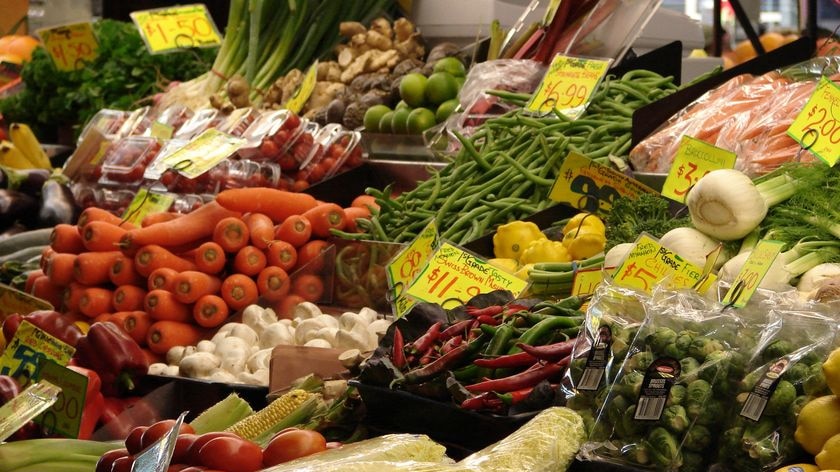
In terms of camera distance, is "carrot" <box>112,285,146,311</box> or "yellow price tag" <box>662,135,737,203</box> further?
"carrot" <box>112,285,146,311</box>

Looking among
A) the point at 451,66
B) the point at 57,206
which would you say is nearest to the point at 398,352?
the point at 451,66

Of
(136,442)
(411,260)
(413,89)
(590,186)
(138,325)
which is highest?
(136,442)

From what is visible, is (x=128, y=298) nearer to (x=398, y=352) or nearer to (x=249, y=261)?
(x=249, y=261)

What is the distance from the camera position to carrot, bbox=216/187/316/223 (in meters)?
3.83

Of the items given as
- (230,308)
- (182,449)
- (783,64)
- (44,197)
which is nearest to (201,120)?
(44,197)

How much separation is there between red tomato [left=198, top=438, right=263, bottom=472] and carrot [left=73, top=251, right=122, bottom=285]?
6.73 feet

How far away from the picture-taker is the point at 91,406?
2764 millimetres

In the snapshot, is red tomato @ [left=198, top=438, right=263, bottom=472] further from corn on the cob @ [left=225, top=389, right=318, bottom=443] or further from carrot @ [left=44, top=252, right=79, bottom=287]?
carrot @ [left=44, top=252, right=79, bottom=287]

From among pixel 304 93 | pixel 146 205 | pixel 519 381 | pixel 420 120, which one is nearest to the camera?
pixel 519 381

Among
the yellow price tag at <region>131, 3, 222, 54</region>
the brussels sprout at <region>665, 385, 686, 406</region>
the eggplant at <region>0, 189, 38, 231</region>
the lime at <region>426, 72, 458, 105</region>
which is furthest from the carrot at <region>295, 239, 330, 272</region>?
the yellow price tag at <region>131, 3, 222, 54</region>

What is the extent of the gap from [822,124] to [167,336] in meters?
2.06

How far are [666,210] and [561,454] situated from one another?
1.25m

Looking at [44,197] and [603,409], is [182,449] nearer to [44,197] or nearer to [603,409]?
[603,409]

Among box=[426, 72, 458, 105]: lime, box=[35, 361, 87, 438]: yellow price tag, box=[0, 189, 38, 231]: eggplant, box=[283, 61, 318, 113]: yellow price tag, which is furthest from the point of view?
box=[283, 61, 318, 113]: yellow price tag
